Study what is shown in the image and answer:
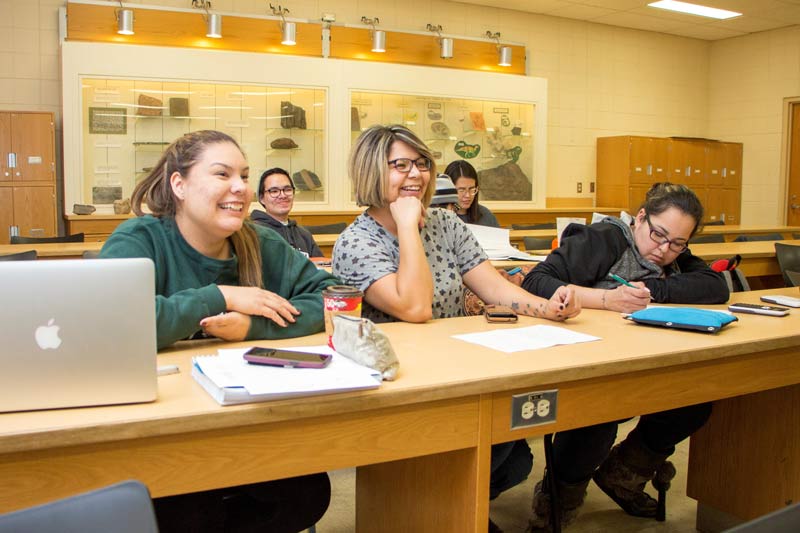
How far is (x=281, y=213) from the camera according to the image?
4.79 m

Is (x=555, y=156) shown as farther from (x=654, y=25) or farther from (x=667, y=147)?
(x=654, y=25)

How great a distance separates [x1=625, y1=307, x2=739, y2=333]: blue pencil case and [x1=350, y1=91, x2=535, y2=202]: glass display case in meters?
5.85

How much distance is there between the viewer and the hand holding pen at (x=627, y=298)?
226 cm

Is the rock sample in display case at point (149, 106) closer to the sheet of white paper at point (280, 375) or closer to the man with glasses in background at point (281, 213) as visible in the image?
the man with glasses in background at point (281, 213)

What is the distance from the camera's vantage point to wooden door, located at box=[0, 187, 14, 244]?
618cm

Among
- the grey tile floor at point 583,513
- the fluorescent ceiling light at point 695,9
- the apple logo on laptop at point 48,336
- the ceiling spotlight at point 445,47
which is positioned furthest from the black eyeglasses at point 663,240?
the fluorescent ceiling light at point 695,9

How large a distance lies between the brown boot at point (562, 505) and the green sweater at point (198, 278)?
3.29ft

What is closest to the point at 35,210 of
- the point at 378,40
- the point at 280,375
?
the point at 378,40

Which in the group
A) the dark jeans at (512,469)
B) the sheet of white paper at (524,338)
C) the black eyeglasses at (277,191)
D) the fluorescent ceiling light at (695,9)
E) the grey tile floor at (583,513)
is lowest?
the grey tile floor at (583,513)

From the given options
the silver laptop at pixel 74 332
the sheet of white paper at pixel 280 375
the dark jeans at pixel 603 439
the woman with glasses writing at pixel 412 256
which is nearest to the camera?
the silver laptop at pixel 74 332

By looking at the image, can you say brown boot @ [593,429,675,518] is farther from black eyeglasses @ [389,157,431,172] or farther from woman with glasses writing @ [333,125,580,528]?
black eyeglasses @ [389,157,431,172]

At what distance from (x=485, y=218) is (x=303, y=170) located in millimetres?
2905

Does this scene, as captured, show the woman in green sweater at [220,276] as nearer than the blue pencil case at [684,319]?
Yes

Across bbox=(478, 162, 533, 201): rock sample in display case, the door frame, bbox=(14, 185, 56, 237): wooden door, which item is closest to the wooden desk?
bbox=(14, 185, 56, 237): wooden door
